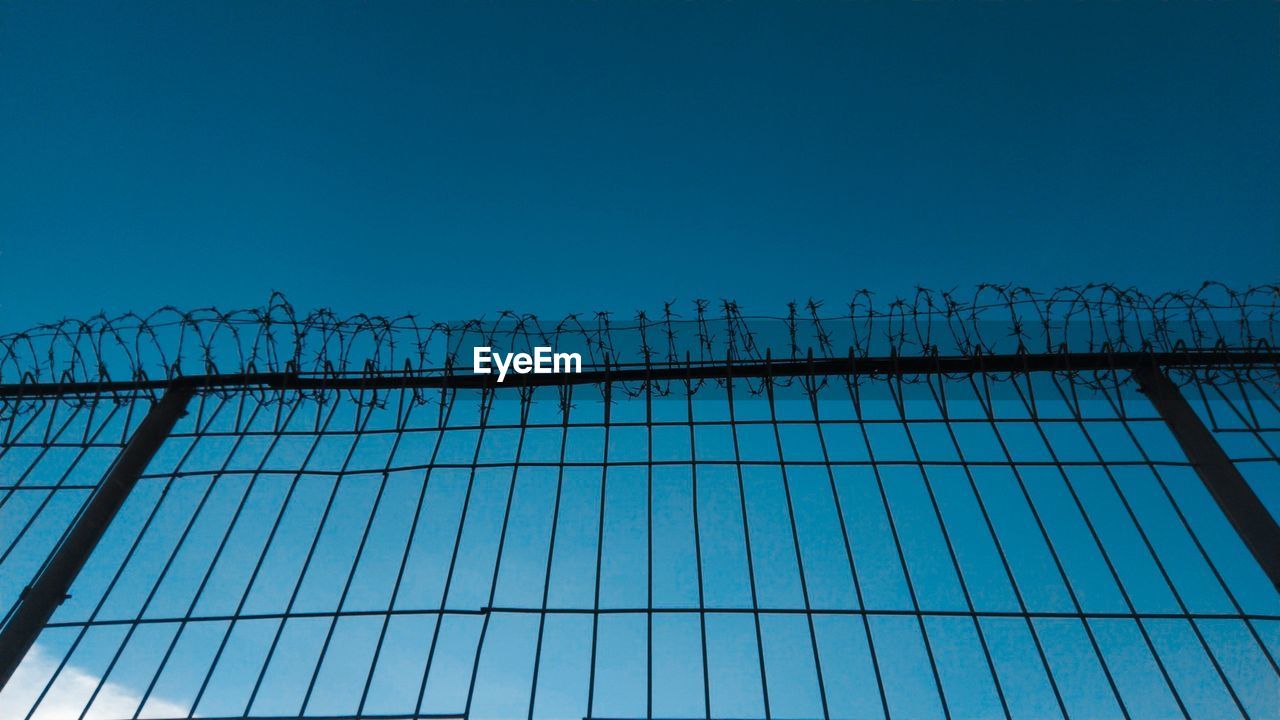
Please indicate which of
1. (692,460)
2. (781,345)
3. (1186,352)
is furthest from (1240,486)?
(692,460)

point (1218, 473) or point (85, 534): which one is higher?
point (1218, 473)

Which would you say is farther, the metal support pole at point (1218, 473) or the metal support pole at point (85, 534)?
the metal support pole at point (1218, 473)

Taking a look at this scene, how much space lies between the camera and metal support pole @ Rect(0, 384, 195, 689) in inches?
276

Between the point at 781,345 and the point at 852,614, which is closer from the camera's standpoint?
the point at 852,614

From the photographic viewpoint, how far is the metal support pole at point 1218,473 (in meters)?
7.34

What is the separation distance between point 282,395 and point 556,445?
358 cm

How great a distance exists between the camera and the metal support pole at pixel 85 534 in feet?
23.0

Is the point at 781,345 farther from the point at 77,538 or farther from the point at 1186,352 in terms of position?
the point at 77,538

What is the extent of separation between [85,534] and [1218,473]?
12092 millimetres

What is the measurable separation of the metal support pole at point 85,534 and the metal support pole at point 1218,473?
38.9 feet

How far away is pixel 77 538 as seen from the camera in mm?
7812

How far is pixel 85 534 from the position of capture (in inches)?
310

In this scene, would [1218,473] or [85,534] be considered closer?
[85,534]

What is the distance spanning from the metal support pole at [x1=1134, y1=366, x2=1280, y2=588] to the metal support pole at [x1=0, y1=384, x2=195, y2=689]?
11.9 meters
